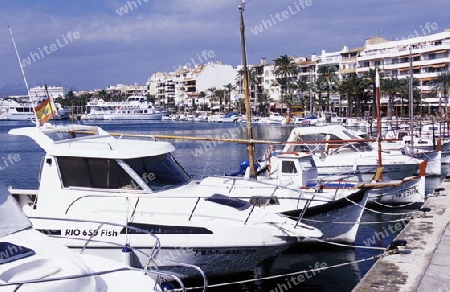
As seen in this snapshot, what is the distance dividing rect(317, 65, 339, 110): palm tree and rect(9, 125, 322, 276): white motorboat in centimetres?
9144

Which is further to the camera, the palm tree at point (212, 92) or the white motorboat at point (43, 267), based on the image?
the palm tree at point (212, 92)

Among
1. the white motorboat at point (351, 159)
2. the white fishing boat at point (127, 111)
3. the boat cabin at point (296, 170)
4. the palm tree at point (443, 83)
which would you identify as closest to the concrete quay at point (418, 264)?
the boat cabin at point (296, 170)

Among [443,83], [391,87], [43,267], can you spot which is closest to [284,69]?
[391,87]

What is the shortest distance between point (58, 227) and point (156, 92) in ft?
562

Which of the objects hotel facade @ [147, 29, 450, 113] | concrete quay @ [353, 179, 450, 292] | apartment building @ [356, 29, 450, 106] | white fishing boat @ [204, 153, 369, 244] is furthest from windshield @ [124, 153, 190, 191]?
apartment building @ [356, 29, 450, 106]

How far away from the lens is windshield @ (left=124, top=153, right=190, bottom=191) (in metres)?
12.3

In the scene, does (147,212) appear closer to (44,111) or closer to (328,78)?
(44,111)

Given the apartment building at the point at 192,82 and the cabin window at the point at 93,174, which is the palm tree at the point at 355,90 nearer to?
the apartment building at the point at 192,82

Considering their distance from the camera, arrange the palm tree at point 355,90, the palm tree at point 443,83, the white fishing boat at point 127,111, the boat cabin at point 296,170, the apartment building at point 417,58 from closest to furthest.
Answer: the boat cabin at point 296,170
the palm tree at point 443,83
the apartment building at point 417,58
the palm tree at point 355,90
the white fishing boat at point 127,111

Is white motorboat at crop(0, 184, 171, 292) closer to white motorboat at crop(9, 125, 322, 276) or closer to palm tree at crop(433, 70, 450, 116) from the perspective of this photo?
white motorboat at crop(9, 125, 322, 276)

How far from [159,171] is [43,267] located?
21.0ft

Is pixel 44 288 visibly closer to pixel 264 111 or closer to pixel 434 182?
pixel 434 182

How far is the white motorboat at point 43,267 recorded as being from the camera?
6.18 m

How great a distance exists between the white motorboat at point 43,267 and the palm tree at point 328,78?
96.7 m
